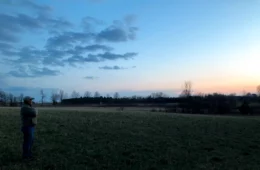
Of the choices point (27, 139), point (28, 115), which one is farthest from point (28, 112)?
point (27, 139)

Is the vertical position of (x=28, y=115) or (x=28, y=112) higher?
(x=28, y=112)

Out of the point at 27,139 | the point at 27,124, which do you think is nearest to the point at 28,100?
the point at 27,124

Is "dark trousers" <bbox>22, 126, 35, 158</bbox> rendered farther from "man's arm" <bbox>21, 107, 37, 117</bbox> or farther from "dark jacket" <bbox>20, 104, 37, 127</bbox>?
"man's arm" <bbox>21, 107, 37, 117</bbox>

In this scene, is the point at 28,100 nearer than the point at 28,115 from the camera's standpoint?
No

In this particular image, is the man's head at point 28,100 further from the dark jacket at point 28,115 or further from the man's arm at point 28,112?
the man's arm at point 28,112

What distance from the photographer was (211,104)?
4112 inches

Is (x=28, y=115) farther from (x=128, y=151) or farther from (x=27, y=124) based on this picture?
(x=128, y=151)

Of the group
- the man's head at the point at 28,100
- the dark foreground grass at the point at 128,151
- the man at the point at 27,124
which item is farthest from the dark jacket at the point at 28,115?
the dark foreground grass at the point at 128,151

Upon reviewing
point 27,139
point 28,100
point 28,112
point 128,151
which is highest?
point 28,100

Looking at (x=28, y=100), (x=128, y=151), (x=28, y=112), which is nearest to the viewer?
(x=28, y=112)

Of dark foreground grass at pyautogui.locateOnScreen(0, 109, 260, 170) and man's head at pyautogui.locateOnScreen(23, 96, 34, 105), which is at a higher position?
man's head at pyautogui.locateOnScreen(23, 96, 34, 105)

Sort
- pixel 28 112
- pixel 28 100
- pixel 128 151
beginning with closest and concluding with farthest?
pixel 28 112, pixel 28 100, pixel 128 151

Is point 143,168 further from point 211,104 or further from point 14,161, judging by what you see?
point 211,104

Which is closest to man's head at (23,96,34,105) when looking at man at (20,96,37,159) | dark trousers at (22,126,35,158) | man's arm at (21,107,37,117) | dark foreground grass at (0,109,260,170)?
man at (20,96,37,159)
